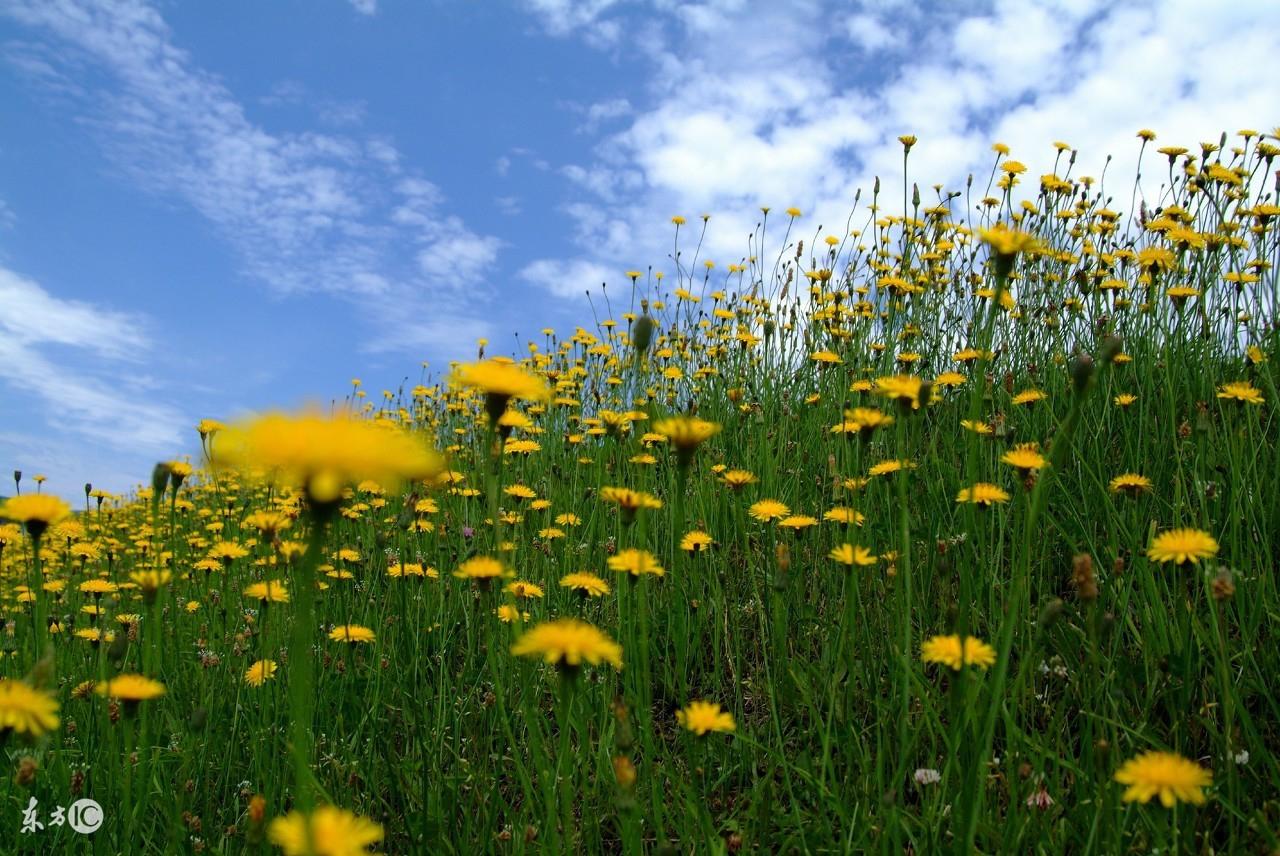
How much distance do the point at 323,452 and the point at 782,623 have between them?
52.5 inches

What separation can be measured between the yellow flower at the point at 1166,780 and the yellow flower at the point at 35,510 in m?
2.22

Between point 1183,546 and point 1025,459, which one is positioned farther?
point 1025,459

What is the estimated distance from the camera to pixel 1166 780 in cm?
127

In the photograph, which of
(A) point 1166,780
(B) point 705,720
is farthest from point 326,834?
(A) point 1166,780

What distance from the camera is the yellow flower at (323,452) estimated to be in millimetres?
942

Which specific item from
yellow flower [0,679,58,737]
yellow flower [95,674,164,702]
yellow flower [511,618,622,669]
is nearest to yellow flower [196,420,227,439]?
yellow flower [95,674,164,702]

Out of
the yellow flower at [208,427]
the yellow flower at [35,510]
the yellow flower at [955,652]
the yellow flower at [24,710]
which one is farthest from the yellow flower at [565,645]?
the yellow flower at [208,427]

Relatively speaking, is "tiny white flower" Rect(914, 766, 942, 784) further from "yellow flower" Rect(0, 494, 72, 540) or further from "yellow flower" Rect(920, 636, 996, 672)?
"yellow flower" Rect(0, 494, 72, 540)

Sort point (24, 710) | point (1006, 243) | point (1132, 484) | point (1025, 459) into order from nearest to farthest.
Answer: point (24, 710)
point (1006, 243)
point (1025, 459)
point (1132, 484)

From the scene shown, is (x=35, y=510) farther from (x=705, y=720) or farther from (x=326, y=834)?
(x=705, y=720)

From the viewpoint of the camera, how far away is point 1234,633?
248 centimetres

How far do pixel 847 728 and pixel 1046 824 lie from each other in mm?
424

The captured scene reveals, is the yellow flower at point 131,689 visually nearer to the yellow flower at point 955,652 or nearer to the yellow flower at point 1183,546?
the yellow flower at point 955,652

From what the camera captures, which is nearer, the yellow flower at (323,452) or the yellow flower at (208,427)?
the yellow flower at (323,452)
